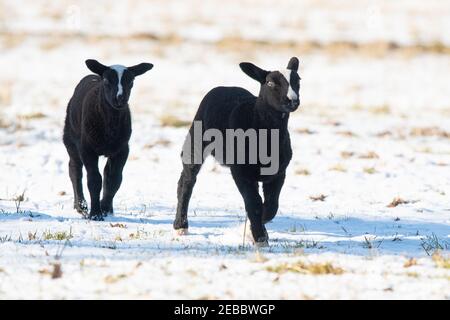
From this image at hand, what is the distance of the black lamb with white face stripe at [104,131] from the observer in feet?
31.2

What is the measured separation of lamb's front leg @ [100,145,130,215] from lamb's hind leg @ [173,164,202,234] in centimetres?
95

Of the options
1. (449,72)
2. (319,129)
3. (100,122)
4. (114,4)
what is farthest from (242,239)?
(114,4)

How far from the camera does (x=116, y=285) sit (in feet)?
19.3

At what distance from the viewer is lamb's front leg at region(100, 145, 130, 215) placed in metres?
9.70

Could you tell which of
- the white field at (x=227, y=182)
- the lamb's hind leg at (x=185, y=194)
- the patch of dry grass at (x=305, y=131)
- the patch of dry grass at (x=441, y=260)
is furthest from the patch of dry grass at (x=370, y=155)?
the patch of dry grass at (x=441, y=260)

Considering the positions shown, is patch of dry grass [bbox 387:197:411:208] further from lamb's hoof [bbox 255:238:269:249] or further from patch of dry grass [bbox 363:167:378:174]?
lamb's hoof [bbox 255:238:269:249]

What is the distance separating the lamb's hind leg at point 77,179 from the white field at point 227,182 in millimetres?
325

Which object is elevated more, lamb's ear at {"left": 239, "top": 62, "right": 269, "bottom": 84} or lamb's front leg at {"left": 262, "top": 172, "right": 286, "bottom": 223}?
lamb's ear at {"left": 239, "top": 62, "right": 269, "bottom": 84}

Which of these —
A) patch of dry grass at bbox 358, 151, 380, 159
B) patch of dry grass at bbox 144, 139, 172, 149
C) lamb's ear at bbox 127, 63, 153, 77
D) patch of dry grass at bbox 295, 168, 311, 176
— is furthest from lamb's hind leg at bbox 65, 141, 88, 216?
patch of dry grass at bbox 358, 151, 380, 159

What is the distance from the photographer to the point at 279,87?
324 inches

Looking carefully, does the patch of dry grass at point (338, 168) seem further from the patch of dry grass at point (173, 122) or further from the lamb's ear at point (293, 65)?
the patch of dry grass at point (173, 122)

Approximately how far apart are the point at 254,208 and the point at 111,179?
2460mm

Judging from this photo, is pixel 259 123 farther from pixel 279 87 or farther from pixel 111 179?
pixel 111 179
